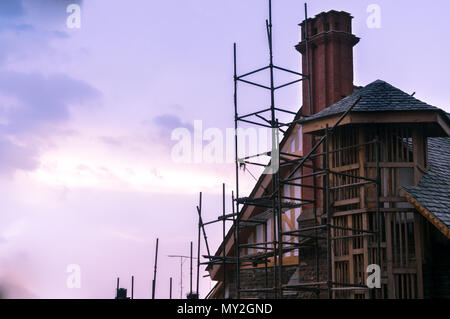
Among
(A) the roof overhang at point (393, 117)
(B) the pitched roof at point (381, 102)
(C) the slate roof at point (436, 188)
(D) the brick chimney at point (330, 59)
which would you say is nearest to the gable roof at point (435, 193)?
(C) the slate roof at point (436, 188)

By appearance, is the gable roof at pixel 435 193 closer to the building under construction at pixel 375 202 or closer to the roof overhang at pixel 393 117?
the building under construction at pixel 375 202

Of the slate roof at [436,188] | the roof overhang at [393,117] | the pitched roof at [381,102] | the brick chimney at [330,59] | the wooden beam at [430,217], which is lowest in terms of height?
the wooden beam at [430,217]

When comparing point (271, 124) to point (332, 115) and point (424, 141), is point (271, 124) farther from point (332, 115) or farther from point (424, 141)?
point (424, 141)

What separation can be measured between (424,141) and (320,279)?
4587 millimetres

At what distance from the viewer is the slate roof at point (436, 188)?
17.9m

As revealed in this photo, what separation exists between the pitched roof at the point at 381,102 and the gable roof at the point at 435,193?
1951 millimetres

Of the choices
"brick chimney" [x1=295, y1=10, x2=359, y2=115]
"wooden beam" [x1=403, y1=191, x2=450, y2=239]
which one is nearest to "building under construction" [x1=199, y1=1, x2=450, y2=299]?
"wooden beam" [x1=403, y1=191, x2=450, y2=239]

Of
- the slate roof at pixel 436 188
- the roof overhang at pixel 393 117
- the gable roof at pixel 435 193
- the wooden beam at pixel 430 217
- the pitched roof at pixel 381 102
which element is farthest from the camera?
the pitched roof at pixel 381 102

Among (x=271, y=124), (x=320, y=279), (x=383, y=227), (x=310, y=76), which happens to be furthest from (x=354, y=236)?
(x=310, y=76)

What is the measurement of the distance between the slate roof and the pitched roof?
195cm

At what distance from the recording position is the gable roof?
1759 cm

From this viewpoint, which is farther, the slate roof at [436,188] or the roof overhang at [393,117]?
the roof overhang at [393,117]

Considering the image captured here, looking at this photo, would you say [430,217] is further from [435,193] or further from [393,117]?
[393,117]

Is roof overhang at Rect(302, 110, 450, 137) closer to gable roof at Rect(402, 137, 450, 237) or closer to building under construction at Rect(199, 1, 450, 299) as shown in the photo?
building under construction at Rect(199, 1, 450, 299)
